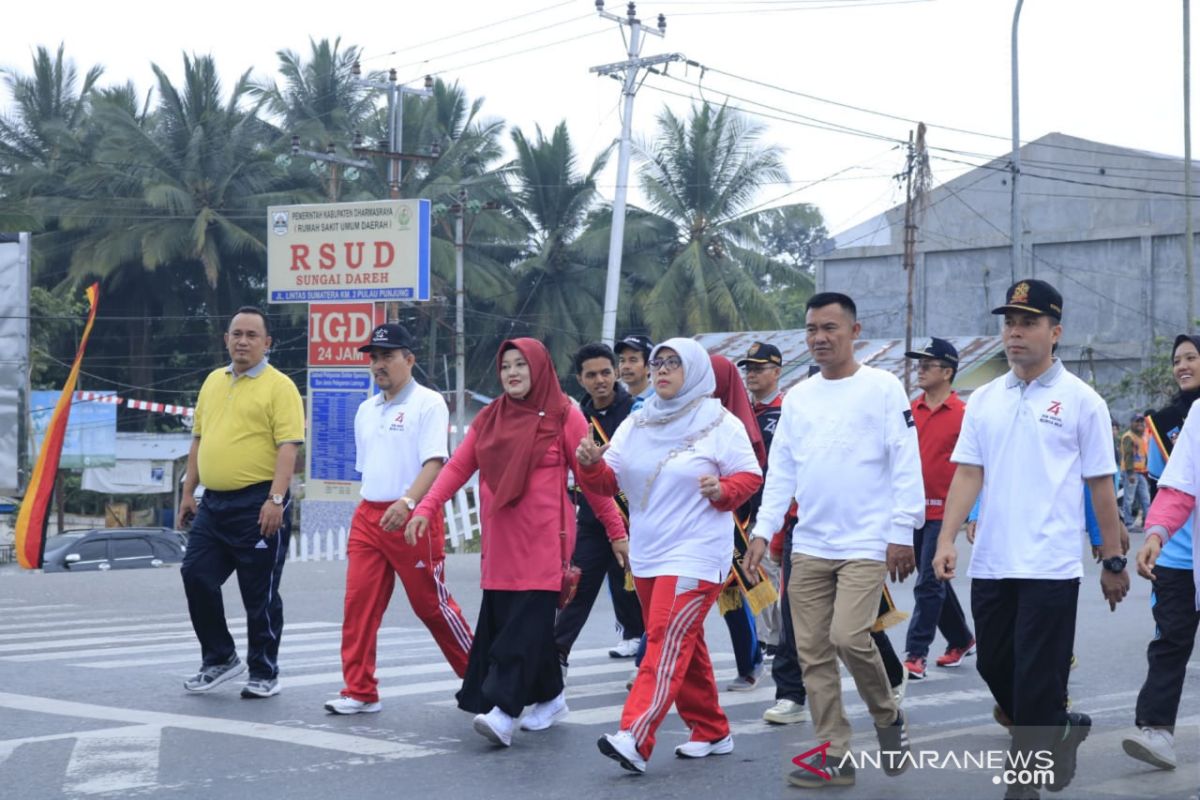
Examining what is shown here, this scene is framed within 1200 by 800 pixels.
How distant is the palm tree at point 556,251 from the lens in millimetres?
48156

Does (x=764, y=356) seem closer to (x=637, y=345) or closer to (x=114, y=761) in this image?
(x=637, y=345)

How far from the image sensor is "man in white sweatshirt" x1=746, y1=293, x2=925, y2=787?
6.14m

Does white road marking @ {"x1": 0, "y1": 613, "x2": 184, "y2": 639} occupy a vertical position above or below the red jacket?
below

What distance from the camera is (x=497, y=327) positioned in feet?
163

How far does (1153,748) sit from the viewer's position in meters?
6.36

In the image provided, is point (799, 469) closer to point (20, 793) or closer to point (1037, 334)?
point (1037, 334)

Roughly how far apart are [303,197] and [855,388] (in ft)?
137

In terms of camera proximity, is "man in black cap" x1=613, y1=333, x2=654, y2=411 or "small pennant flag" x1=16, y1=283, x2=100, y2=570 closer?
"man in black cap" x1=613, y1=333, x2=654, y2=411

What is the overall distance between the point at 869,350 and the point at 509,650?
29.9m

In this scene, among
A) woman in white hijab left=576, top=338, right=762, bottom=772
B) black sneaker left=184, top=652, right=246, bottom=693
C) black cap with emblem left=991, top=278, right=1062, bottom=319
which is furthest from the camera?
black sneaker left=184, top=652, right=246, bottom=693

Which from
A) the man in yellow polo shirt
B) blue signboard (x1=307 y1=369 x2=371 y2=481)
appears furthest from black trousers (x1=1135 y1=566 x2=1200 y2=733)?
blue signboard (x1=307 y1=369 x2=371 y2=481)

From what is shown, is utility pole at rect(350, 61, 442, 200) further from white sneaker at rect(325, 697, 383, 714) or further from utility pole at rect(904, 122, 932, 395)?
white sneaker at rect(325, 697, 383, 714)

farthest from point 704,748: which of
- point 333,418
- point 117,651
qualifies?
point 333,418

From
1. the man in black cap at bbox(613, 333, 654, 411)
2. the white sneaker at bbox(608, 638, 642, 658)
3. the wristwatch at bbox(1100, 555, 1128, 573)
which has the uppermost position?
the man in black cap at bbox(613, 333, 654, 411)
